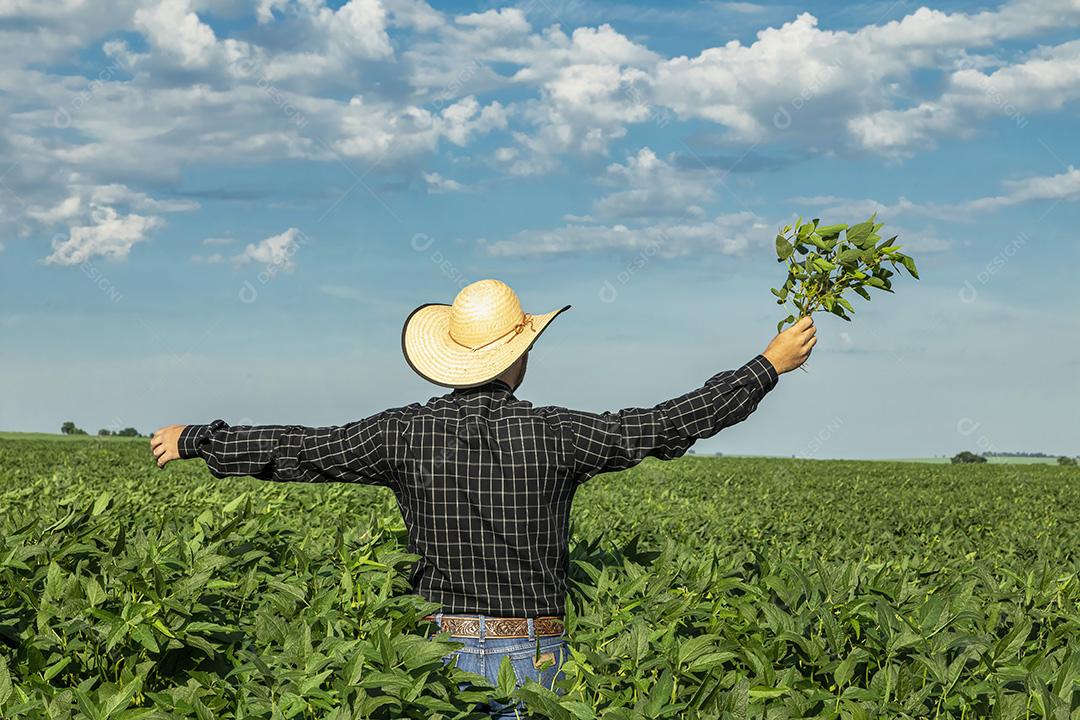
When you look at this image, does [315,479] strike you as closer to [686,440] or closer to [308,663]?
[308,663]

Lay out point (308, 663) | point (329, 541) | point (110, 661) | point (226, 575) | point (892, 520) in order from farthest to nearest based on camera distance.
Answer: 1. point (892, 520)
2. point (329, 541)
3. point (226, 575)
4. point (110, 661)
5. point (308, 663)

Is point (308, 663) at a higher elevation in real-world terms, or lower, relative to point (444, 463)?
lower

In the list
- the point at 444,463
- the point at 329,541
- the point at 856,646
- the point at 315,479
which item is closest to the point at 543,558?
the point at 444,463

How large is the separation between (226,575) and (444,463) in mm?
1175

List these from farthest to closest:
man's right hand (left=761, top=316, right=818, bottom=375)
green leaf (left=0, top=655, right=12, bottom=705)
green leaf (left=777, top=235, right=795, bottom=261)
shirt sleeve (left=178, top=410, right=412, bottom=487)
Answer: green leaf (left=777, top=235, right=795, bottom=261) → man's right hand (left=761, top=316, right=818, bottom=375) → shirt sleeve (left=178, top=410, right=412, bottom=487) → green leaf (left=0, top=655, right=12, bottom=705)

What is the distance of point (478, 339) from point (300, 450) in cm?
82

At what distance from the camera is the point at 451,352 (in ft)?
13.5

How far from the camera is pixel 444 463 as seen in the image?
12.3 ft

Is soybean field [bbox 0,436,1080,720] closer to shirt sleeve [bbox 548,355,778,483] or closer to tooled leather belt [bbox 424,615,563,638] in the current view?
tooled leather belt [bbox 424,615,563,638]

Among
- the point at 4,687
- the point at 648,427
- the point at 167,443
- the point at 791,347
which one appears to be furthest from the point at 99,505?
the point at 791,347

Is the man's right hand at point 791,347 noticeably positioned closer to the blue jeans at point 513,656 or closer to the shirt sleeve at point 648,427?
the shirt sleeve at point 648,427

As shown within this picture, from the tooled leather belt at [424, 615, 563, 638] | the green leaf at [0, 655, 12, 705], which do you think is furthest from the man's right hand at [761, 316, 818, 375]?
the green leaf at [0, 655, 12, 705]

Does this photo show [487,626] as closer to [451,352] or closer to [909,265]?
[451,352]

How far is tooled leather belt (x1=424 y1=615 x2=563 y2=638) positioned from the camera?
3.71m
